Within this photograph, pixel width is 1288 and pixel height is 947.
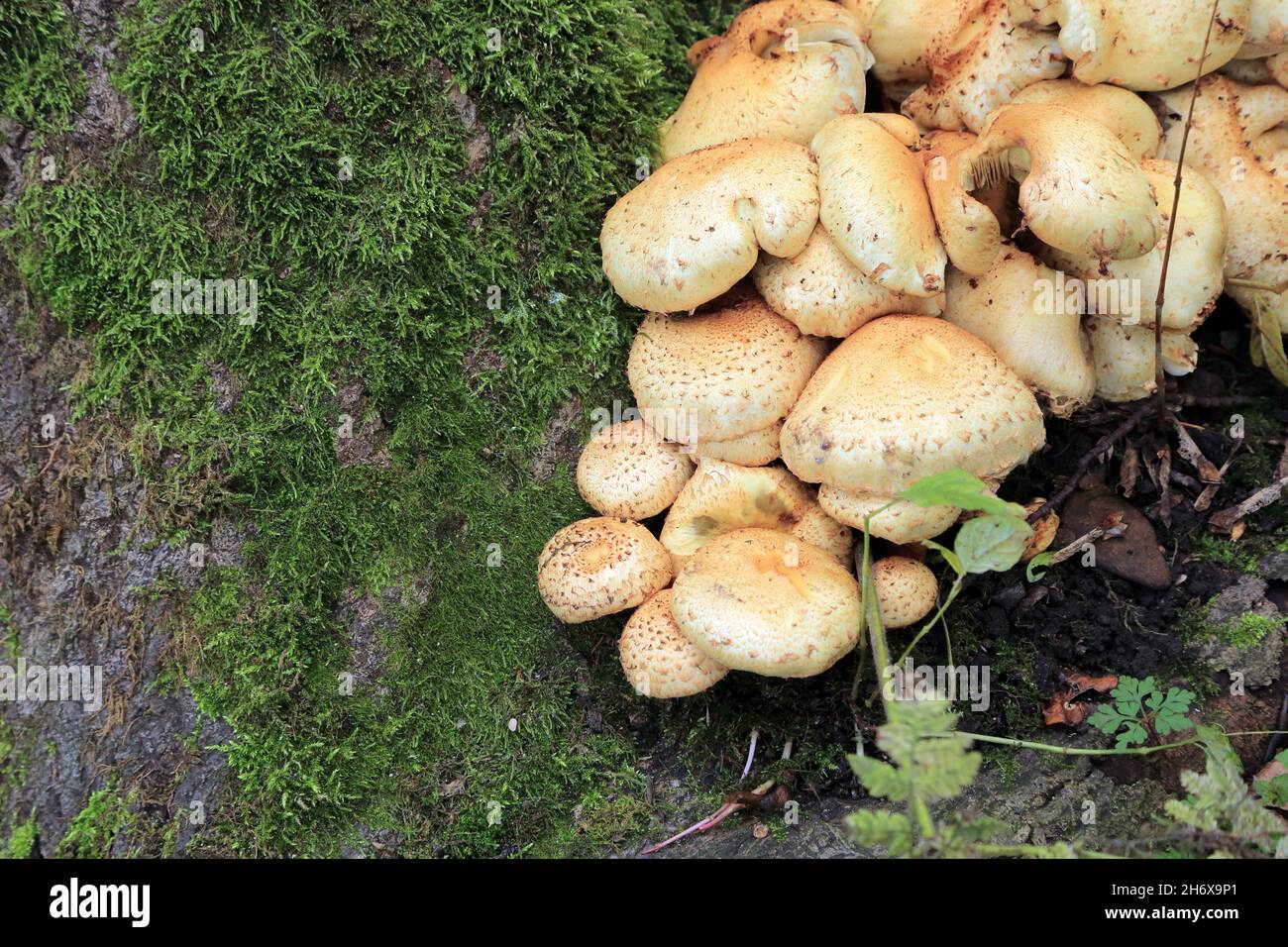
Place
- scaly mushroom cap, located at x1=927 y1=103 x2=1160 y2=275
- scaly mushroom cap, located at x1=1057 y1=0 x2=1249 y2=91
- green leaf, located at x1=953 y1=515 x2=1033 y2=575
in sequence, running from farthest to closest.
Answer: scaly mushroom cap, located at x1=1057 y1=0 x2=1249 y2=91, scaly mushroom cap, located at x1=927 y1=103 x2=1160 y2=275, green leaf, located at x1=953 y1=515 x2=1033 y2=575

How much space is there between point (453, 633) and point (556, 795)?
0.73m

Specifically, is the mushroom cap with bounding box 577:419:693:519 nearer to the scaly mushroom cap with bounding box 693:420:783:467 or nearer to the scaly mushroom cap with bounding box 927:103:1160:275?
the scaly mushroom cap with bounding box 693:420:783:467

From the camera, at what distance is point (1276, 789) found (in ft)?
10.2

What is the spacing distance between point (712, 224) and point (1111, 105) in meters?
1.53

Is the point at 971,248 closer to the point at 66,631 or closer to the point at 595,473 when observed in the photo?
the point at 595,473

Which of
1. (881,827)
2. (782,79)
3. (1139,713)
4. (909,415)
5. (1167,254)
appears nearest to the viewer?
(881,827)

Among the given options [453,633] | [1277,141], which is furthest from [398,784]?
[1277,141]

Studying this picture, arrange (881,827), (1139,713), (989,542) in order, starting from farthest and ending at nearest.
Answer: (1139,713)
(989,542)
(881,827)

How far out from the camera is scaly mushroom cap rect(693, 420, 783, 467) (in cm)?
346

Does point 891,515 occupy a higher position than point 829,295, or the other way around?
point 829,295

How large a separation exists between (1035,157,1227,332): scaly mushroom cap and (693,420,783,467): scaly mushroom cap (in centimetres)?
124

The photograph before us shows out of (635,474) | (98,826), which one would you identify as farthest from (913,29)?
(98,826)

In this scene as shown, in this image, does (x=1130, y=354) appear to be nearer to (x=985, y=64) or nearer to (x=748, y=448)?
(x=985, y=64)

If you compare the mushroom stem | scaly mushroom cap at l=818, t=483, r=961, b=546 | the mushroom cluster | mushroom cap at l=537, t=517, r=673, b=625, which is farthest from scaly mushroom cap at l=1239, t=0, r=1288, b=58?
mushroom cap at l=537, t=517, r=673, b=625
